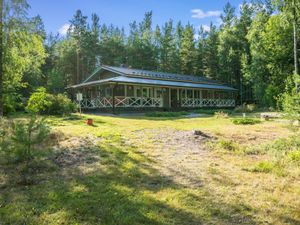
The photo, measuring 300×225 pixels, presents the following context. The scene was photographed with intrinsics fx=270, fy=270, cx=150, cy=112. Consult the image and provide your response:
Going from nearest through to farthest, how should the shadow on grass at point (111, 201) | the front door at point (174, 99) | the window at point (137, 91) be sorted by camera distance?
the shadow on grass at point (111, 201), the window at point (137, 91), the front door at point (174, 99)

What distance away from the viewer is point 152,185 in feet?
14.1

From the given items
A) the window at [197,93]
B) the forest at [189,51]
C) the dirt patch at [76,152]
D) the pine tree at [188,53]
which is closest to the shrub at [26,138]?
the dirt patch at [76,152]

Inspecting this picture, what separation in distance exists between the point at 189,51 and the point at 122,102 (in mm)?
23719

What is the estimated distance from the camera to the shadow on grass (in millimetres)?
3197

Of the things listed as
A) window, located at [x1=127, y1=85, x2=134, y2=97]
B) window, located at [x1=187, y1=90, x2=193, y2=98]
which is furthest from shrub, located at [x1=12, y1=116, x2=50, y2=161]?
window, located at [x1=187, y1=90, x2=193, y2=98]

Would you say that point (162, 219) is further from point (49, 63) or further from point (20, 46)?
point (49, 63)

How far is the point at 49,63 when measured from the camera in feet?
133

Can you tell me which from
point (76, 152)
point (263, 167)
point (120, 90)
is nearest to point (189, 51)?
point (120, 90)

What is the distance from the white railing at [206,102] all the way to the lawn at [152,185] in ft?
58.0

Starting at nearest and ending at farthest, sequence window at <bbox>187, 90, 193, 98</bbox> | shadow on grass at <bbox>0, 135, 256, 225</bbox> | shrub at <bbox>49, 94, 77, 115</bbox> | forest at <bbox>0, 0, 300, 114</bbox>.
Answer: shadow on grass at <bbox>0, 135, 256, 225</bbox>
shrub at <bbox>49, 94, 77, 115</bbox>
window at <bbox>187, 90, 193, 98</bbox>
forest at <bbox>0, 0, 300, 114</bbox>

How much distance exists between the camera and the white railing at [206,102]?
24547 millimetres

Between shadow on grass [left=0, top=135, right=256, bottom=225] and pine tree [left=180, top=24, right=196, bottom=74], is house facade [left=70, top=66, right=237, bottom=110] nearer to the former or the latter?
pine tree [left=180, top=24, right=196, bottom=74]

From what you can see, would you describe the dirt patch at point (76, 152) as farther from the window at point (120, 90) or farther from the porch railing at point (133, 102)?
the window at point (120, 90)

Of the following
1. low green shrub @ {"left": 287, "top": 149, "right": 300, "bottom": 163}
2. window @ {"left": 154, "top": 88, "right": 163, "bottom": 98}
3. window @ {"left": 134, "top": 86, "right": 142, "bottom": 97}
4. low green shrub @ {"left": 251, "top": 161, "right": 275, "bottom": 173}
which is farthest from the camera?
window @ {"left": 154, "top": 88, "right": 163, "bottom": 98}
